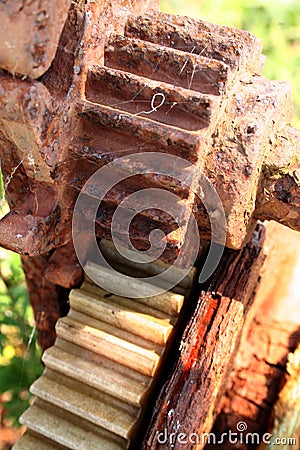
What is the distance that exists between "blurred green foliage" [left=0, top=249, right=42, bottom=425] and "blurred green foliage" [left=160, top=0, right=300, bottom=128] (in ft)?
7.52

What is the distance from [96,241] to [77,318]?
23 cm

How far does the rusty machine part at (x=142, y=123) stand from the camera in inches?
44.1

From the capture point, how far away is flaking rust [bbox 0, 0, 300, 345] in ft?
3.71

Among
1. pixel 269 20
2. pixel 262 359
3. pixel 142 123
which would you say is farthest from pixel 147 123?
pixel 269 20

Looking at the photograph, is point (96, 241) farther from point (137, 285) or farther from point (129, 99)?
point (129, 99)

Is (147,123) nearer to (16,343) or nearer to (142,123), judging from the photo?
(142,123)

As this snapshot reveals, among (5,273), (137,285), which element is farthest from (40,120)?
(5,273)

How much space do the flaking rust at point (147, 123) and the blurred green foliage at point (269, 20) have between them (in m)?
2.62

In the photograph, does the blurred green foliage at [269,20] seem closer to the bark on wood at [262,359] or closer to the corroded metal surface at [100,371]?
the bark on wood at [262,359]

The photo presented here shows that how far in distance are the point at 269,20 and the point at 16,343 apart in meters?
3.00

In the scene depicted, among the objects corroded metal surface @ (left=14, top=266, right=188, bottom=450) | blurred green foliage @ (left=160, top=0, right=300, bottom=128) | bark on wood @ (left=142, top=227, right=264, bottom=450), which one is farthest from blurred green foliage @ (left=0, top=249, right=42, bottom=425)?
blurred green foliage @ (left=160, top=0, right=300, bottom=128)

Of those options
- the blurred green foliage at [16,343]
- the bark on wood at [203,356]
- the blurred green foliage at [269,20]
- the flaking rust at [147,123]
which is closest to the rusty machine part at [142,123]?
the flaking rust at [147,123]

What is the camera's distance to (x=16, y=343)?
308 cm

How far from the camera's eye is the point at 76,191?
130cm
